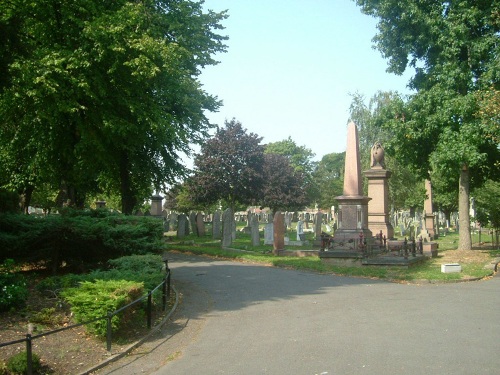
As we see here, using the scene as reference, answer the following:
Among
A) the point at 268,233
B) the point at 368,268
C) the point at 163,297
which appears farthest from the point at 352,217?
the point at 163,297

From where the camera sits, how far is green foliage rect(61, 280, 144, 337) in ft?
27.2

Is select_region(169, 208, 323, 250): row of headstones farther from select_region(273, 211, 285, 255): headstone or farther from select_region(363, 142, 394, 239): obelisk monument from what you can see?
select_region(363, 142, 394, 239): obelisk monument

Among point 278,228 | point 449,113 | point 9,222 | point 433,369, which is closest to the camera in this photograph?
point 433,369

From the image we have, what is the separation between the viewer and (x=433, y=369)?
22.1 ft

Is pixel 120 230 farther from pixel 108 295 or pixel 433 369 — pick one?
pixel 433 369

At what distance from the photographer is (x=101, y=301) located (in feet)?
27.8

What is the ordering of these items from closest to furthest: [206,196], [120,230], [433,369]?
[433,369] < [120,230] < [206,196]

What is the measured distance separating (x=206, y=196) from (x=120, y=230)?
99.3ft

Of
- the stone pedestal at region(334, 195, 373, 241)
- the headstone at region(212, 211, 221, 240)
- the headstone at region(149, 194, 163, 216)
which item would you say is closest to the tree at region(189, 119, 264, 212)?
the headstone at region(149, 194, 163, 216)

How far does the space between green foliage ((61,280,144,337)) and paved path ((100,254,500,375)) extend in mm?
686

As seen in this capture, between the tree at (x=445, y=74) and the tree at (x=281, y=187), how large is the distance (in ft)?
82.4

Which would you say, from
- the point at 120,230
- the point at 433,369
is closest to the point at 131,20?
the point at 120,230

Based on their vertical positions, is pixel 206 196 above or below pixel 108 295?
above

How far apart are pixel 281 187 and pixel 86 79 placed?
37554mm
